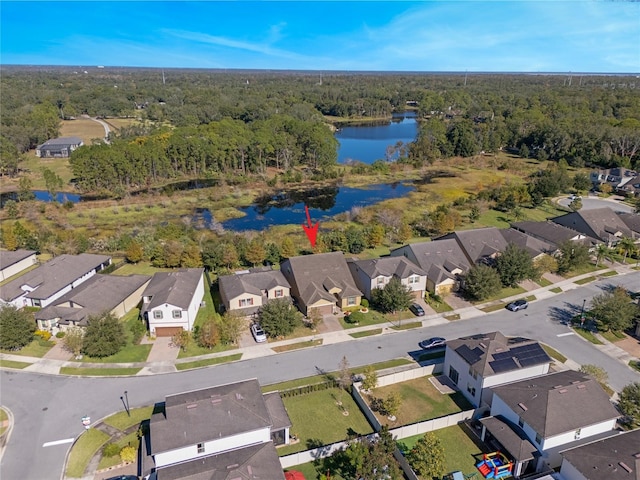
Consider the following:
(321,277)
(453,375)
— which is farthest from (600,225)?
(321,277)

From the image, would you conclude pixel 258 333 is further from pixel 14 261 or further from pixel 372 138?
pixel 372 138

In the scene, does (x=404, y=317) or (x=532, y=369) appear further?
(x=404, y=317)

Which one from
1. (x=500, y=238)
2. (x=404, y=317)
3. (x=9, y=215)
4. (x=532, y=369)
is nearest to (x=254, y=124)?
(x=9, y=215)

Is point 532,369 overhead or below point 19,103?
below

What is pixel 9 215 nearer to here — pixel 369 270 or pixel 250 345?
pixel 250 345

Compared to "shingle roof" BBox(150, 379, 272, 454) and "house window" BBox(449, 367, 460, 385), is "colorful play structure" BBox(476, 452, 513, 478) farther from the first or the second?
"shingle roof" BBox(150, 379, 272, 454)

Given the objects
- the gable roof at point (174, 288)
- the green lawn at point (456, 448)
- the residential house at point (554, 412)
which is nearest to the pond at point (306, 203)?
the gable roof at point (174, 288)
